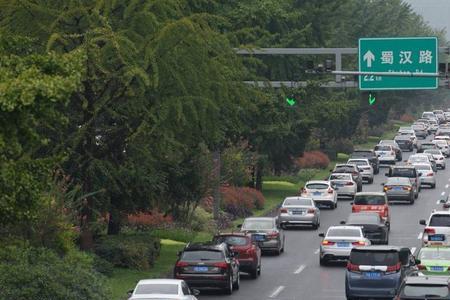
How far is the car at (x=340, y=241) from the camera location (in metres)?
43.3

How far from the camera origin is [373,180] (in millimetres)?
84500

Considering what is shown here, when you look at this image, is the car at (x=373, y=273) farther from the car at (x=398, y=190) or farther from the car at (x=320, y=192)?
the car at (x=398, y=190)

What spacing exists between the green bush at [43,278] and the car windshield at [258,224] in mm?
17290

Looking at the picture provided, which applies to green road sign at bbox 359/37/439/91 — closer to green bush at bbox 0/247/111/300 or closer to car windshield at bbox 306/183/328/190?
car windshield at bbox 306/183/328/190

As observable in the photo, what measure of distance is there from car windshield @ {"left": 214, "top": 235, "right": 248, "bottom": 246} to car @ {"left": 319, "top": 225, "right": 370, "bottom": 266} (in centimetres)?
409

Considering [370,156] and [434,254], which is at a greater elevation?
[370,156]

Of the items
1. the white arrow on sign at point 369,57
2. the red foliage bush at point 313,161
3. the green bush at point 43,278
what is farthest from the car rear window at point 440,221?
the red foliage bush at point 313,161

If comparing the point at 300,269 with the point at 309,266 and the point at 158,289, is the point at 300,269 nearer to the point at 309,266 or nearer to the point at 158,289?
the point at 309,266

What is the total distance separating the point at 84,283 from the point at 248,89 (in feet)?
48.2

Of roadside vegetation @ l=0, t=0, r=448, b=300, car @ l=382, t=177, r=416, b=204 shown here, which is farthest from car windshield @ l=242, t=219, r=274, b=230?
car @ l=382, t=177, r=416, b=204

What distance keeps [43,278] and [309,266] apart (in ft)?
59.3

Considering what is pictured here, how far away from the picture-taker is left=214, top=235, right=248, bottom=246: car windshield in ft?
132

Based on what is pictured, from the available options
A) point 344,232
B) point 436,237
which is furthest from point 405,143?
point 344,232

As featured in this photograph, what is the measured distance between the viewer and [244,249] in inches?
1590
